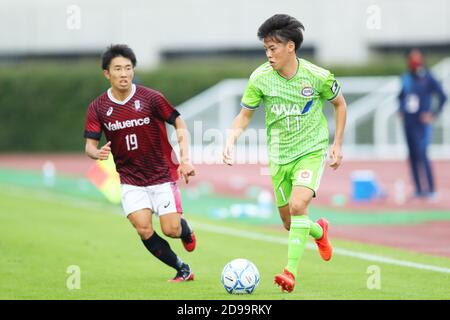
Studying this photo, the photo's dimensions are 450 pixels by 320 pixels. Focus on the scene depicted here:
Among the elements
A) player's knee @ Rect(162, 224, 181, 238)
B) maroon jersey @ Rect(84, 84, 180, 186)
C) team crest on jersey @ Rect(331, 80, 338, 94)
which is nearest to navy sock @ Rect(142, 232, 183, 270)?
player's knee @ Rect(162, 224, 181, 238)

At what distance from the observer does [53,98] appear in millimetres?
40250

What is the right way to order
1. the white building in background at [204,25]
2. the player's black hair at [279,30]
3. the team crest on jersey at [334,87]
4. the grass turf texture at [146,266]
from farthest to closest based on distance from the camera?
the white building in background at [204,25]
the team crest on jersey at [334,87]
the player's black hair at [279,30]
the grass turf texture at [146,266]

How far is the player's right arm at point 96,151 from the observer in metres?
10.8

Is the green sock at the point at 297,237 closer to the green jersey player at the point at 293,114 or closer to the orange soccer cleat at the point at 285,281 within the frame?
the green jersey player at the point at 293,114

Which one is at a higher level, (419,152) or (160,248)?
(160,248)

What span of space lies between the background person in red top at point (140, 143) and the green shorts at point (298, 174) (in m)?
0.93

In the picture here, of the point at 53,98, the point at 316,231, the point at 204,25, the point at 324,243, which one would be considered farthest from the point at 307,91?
the point at 204,25

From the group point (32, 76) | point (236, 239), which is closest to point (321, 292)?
point (236, 239)

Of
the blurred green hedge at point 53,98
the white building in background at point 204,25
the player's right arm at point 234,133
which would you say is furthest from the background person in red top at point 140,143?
the white building in background at point 204,25

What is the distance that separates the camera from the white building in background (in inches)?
1671

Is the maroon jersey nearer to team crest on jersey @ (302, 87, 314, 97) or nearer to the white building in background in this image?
team crest on jersey @ (302, 87, 314, 97)

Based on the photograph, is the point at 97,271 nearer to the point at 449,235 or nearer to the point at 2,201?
the point at 449,235

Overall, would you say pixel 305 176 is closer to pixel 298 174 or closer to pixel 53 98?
pixel 298 174

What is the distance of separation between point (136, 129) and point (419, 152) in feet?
36.6
